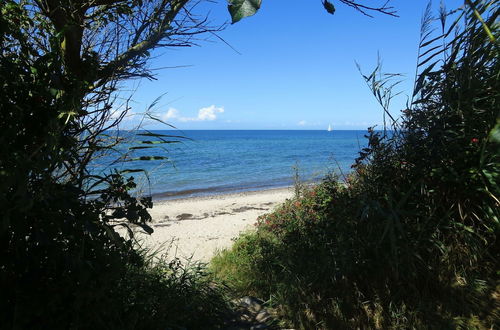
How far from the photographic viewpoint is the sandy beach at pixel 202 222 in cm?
793

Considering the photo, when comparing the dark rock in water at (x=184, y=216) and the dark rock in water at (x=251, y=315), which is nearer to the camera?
the dark rock in water at (x=251, y=315)

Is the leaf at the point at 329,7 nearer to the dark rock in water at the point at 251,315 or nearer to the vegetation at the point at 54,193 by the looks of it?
the vegetation at the point at 54,193

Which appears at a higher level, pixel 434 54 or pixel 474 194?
pixel 434 54

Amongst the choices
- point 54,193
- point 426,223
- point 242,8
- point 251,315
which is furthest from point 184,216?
point 242,8

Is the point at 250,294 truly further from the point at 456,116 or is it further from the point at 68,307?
the point at 456,116

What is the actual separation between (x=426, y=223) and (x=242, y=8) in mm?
2639

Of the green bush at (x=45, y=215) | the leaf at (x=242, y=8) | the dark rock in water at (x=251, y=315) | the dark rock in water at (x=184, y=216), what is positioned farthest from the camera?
the dark rock in water at (x=184, y=216)

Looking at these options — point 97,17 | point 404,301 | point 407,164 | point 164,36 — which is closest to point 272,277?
point 404,301

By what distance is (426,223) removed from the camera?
9.57 feet

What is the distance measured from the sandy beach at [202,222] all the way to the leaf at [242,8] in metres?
5.90

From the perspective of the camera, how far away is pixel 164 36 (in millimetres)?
2678

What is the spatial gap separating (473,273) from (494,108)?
136 cm

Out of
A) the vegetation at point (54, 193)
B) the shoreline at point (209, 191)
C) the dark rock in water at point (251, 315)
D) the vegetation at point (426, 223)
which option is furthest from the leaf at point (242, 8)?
the shoreline at point (209, 191)

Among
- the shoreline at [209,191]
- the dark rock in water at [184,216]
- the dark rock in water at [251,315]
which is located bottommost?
the shoreline at [209,191]
